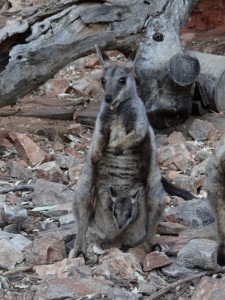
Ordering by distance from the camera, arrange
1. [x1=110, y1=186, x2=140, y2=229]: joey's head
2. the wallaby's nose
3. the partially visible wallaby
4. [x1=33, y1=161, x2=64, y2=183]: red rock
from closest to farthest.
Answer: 1. the partially visible wallaby
2. [x1=110, y1=186, x2=140, y2=229]: joey's head
3. the wallaby's nose
4. [x1=33, y1=161, x2=64, y2=183]: red rock

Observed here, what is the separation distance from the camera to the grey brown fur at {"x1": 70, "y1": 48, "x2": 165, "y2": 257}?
6051mm

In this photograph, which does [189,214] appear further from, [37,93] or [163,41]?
[37,93]

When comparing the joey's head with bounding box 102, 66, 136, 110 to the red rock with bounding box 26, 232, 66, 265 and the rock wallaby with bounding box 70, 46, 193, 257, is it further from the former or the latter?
the red rock with bounding box 26, 232, 66, 265

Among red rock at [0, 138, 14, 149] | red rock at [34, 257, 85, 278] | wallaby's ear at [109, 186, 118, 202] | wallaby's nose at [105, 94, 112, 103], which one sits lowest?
red rock at [0, 138, 14, 149]

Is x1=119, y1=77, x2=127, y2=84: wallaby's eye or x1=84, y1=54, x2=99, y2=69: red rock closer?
x1=119, y1=77, x2=127, y2=84: wallaby's eye

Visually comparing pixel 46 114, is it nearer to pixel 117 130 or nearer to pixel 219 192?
pixel 117 130

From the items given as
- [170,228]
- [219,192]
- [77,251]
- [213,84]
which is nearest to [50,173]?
[170,228]

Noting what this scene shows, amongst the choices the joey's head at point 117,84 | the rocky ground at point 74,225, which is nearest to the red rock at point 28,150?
the rocky ground at point 74,225

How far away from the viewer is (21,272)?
228 inches

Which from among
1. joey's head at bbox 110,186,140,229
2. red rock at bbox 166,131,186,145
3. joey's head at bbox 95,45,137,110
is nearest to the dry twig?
joey's head at bbox 110,186,140,229

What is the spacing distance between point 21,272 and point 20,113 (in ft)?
14.4

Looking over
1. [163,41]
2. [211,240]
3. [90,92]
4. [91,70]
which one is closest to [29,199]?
[211,240]

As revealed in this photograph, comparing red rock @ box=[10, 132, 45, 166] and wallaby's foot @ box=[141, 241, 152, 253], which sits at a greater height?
wallaby's foot @ box=[141, 241, 152, 253]

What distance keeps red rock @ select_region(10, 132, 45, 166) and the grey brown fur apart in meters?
2.39
